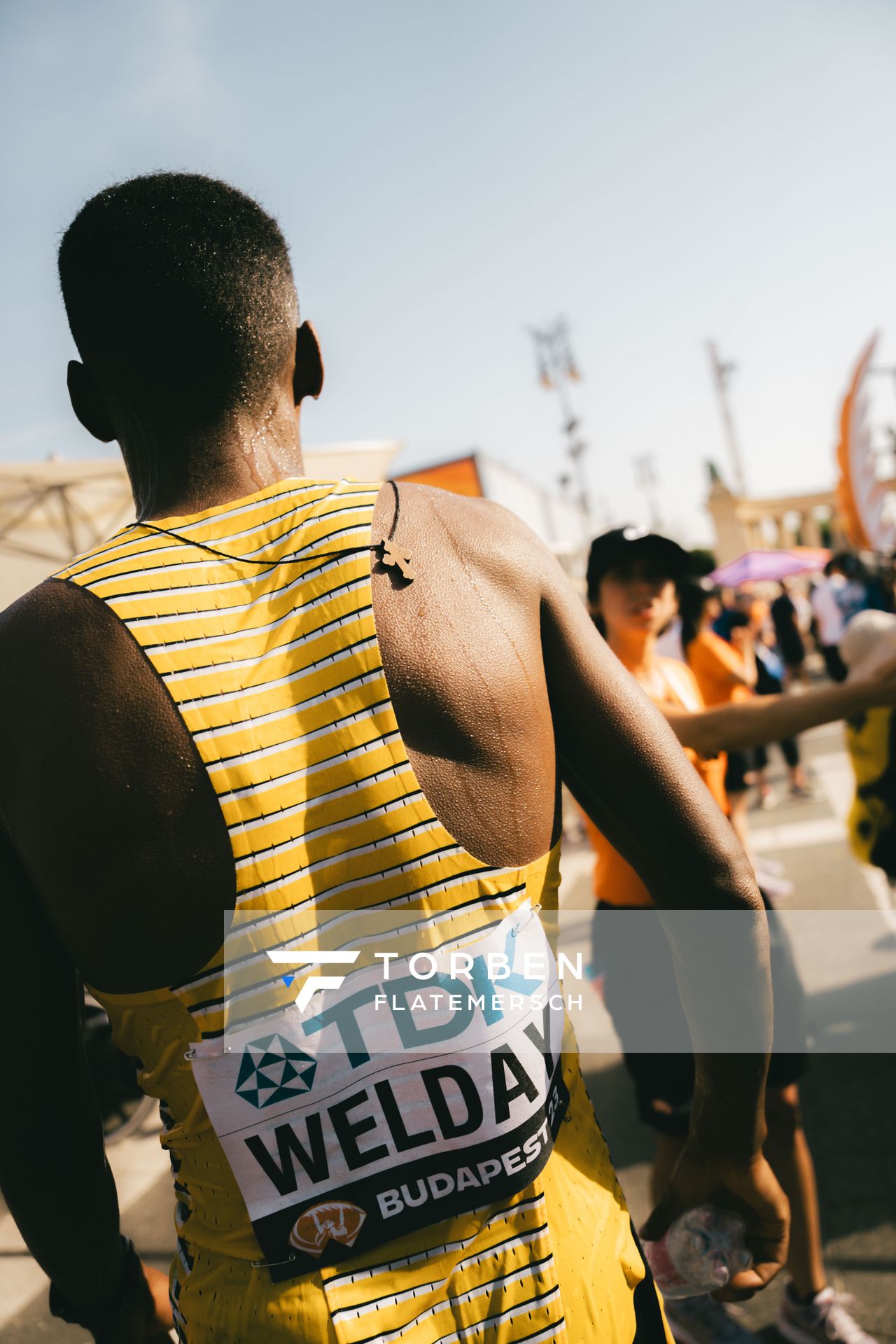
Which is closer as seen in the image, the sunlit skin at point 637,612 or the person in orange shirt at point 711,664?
the sunlit skin at point 637,612

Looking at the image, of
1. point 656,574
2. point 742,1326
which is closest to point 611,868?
point 656,574

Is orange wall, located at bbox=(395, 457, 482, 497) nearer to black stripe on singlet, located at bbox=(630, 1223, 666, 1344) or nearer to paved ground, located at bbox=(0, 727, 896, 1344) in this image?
paved ground, located at bbox=(0, 727, 896, 1344)

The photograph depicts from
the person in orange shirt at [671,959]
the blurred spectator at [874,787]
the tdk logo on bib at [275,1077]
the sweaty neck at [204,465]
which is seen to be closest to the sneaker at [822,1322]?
the person in orange shirt at [671,959]

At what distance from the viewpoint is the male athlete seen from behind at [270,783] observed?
A: 93 centimetres

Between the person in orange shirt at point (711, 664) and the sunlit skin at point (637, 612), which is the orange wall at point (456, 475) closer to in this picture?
the person in orange shirt at point (711, 664)

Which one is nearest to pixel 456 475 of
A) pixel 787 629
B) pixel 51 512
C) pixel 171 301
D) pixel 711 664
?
pixel 787 629

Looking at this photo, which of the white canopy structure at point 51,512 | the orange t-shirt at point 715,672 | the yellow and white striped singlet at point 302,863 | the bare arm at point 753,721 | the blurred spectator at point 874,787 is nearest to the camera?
the yellow and white striped singlet at point 302,863

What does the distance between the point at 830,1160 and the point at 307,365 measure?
3.16 metres

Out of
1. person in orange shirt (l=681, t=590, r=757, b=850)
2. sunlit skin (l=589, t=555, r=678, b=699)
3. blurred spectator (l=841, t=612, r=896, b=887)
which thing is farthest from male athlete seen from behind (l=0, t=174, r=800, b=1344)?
person in orange shirt (l=681, t=590, r=757, b=850)

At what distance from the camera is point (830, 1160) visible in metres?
3.08

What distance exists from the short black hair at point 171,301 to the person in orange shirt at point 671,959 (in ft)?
5.85

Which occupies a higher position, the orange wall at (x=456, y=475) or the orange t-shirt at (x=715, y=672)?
the orange wall at (x=456, y=475)

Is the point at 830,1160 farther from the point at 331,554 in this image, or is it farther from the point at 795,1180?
the point at 331,554

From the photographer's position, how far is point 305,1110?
0.93 metres
